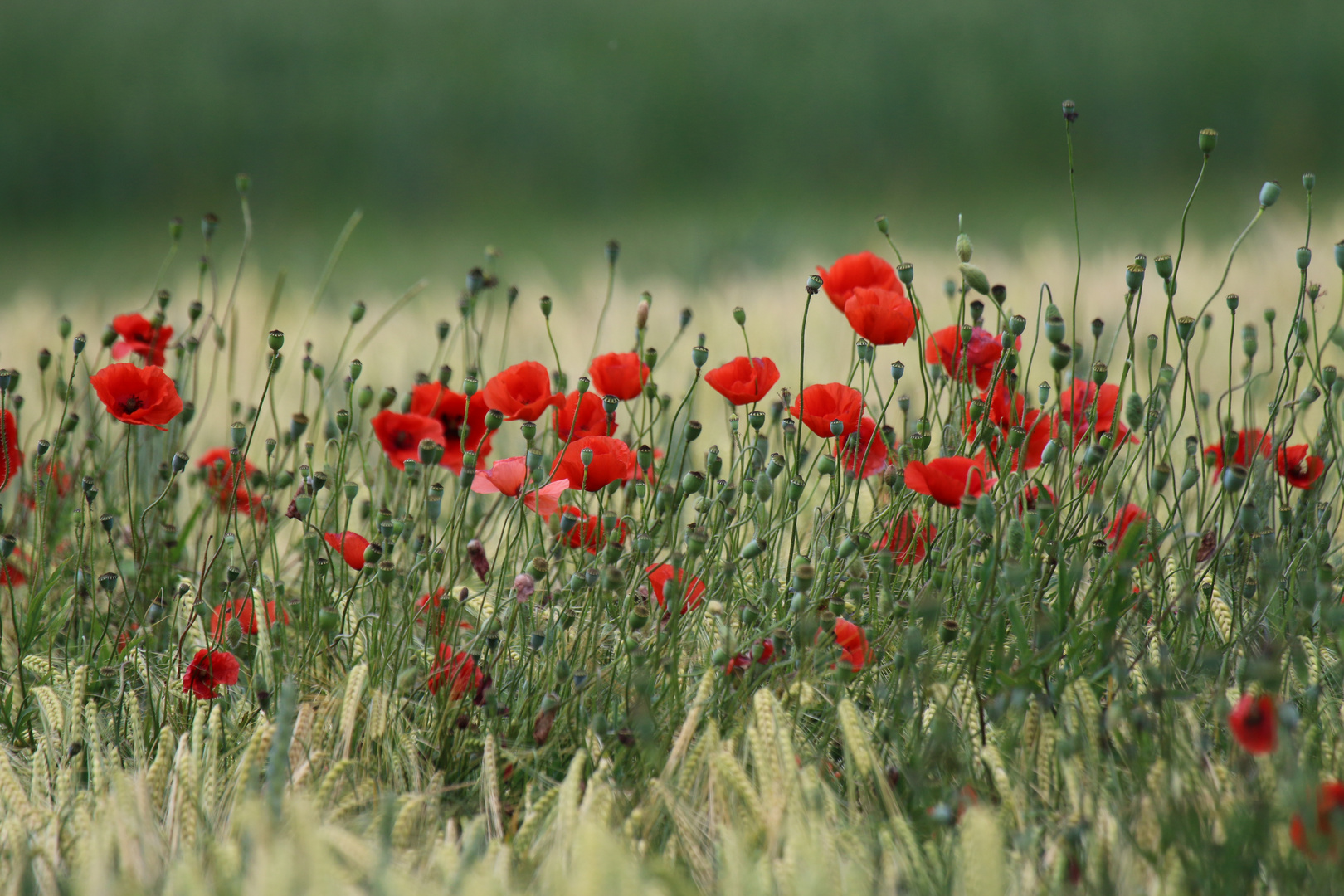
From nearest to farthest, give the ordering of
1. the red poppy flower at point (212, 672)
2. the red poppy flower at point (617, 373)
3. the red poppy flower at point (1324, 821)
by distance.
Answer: the red poppy flower at point (1324, 821)
the red poppy flower at point (212, 672)
the red poppy flower at point (617, 373)

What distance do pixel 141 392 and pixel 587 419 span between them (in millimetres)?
610

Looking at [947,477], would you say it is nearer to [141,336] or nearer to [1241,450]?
[1241,450]

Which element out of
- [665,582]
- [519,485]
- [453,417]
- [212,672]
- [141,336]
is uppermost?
[141,336]

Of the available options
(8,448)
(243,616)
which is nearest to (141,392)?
(8,448)

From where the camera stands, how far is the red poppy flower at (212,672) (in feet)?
4.66

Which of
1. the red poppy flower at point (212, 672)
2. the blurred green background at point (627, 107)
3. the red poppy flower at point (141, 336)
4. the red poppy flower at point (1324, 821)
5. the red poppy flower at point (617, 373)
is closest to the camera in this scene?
the red poppy flower at point (1324, 821)

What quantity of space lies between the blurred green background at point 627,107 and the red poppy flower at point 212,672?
720cm

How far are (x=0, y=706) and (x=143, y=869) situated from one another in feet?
2.03

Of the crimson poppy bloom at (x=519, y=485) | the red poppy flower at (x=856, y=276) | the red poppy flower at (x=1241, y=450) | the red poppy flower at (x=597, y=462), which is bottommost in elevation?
the crimson poppy bloom at (x=519, y=485)

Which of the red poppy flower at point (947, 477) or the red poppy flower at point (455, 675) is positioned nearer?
the red poppy flower at point (947, 477)

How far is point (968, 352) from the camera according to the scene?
1627 millimetres

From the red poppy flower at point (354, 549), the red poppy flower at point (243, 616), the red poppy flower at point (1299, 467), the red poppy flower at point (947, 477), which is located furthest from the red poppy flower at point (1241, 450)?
the red poppy flower at point (243, 616)

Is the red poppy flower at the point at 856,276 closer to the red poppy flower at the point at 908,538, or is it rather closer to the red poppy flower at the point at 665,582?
the red poppy flower at the point at 908,538

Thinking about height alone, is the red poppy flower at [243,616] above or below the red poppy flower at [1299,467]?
below
